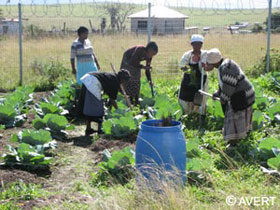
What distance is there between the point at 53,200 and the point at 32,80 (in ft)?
22.8

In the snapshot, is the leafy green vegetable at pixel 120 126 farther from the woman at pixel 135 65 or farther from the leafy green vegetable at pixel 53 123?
the woman at pixel 135 65

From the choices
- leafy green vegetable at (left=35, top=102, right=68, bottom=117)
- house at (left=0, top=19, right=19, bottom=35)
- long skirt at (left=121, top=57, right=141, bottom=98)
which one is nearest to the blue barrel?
leafy green vegetable at (left=35, top=102, right=68, bottom=117)

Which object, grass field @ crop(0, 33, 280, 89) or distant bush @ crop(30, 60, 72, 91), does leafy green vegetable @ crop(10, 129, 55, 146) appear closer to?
distant bush @ crop(30, 60, 72, 91)

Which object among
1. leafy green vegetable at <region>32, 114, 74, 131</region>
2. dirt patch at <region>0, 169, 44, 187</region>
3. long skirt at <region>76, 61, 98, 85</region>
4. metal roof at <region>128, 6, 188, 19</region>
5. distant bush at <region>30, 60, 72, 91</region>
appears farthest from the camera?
metal roof at <region>128, 6, 188, 19</region>

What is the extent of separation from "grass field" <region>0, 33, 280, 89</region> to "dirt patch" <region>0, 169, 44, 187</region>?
605 centimetres

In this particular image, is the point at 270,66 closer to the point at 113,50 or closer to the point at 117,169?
the point at 113,50

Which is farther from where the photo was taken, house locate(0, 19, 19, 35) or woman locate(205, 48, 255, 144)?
house locate(0, 19, 19, 35)

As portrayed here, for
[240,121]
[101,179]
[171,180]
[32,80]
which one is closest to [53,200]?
[101,179]

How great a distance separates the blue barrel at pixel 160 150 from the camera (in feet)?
13.0

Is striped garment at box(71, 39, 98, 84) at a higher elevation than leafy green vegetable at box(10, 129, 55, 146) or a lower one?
higher

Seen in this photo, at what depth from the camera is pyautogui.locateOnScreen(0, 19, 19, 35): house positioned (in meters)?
11.5

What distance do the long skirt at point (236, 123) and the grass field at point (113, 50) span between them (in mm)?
5653

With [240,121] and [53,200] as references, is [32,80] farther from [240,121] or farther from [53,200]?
[53,200]

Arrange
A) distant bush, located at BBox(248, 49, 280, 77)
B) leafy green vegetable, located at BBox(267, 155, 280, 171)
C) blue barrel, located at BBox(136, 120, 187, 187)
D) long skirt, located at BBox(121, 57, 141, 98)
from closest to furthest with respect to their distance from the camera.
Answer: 1. blue barrel, located at BBox(136, 120, 187, 187)
2. leafy green vegetable, located at BBox(267, 155, 280, 171)
3. long skirt, located at BBox(121, 57, 141, 98)
4. distant bush, located at BBox(248, 49, 280, 77)
